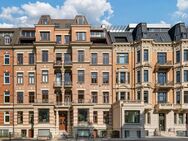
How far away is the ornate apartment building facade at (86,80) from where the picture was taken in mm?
75188

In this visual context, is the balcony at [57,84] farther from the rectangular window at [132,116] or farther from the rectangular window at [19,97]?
the rectangular window at [132,116]

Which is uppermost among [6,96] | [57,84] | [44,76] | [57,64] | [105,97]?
[57,64]

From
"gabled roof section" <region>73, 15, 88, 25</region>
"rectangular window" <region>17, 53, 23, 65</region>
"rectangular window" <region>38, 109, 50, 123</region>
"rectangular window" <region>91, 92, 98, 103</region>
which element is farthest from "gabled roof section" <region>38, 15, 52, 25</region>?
"rectangular window" <region>38, 109, 50, 123</region>

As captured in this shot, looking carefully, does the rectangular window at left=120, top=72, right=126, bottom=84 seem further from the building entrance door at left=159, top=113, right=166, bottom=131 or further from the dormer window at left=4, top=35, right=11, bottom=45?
the dormer window at left=4, top=35, right=11, bottom=45

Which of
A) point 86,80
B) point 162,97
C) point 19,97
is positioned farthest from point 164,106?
point 19,97

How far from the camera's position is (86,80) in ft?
252

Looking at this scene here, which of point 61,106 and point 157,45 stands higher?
point 157,45

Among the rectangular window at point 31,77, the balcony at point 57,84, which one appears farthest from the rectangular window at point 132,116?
the rectangular window at point 31,77

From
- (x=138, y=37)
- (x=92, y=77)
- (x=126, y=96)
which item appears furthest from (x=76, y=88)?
(x=138, y=37)

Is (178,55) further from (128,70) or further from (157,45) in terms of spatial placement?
(128,70)

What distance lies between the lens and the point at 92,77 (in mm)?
77750

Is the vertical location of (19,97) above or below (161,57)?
below

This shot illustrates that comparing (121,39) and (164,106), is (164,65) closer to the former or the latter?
(164,106)

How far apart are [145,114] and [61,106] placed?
14.6 metres
